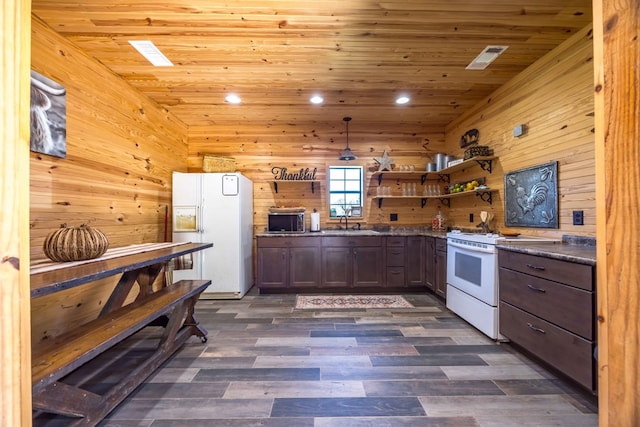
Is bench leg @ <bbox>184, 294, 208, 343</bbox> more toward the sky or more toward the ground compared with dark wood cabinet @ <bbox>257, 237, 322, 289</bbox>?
more toward the ground

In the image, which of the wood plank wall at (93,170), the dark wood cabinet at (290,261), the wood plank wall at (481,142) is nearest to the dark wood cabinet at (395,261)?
the wood plank wall at (481,142)

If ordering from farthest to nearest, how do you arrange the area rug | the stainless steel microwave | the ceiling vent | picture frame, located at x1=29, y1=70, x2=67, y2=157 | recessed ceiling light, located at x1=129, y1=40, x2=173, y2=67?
the stainless steel microwave < the area rug < the ceiling vent < recessed ceiling light, located at x1=129, y1=40, x2=173, y2=67 < picture frame, located at x1=29, y1=70, x2=67, y2=157

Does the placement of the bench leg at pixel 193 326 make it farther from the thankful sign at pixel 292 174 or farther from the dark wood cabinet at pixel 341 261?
the thankful sign at pixel 292 174

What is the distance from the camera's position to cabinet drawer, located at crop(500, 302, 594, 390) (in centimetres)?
163

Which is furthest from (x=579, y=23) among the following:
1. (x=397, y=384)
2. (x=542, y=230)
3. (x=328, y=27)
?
(x=397, y=384)

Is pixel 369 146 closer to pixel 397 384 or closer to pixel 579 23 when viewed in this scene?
pixel 579 23

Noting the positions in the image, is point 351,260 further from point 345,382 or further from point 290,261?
point 345,382

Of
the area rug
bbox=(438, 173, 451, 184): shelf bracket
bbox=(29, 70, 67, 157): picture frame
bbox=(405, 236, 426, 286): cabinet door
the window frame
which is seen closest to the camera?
bbox=(29, 70, 67, 157): picture frame

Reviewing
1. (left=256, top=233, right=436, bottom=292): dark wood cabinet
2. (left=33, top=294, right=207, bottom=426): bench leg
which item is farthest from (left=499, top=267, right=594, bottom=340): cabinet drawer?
(left=33, top=294, right=207, bottom=426): bench leg

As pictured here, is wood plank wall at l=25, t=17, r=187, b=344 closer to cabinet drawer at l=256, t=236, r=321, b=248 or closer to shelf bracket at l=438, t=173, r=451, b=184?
cabinet drawer at l=256, t=236, r=321, b=248

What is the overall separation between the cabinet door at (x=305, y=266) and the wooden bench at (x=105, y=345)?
168 centimetres

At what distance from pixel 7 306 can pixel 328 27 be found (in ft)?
8.01

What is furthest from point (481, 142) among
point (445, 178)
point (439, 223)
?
point (439, 223)

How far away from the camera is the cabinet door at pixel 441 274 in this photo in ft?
11.2
